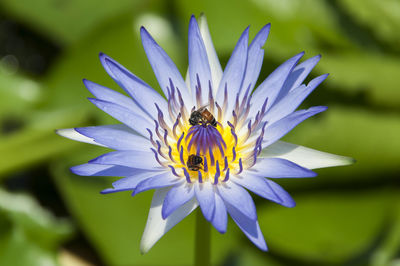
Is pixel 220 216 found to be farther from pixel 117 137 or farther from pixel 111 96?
pixel 111 96

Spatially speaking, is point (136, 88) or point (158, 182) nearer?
point (158, 182)

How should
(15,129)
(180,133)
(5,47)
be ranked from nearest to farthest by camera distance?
(180,133)
(15,129)
(5,47)

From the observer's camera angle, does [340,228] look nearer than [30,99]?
Yes

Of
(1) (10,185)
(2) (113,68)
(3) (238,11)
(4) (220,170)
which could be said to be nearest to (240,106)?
(4) (220,170)

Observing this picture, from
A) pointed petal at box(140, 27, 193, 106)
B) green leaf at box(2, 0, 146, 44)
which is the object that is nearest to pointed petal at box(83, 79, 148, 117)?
pointed petal at box(140, 27, 193, 106)

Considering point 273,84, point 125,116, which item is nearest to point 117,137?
point 125,116

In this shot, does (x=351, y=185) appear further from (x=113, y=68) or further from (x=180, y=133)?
(x=113, y=68)
